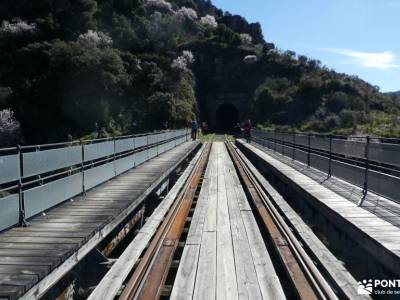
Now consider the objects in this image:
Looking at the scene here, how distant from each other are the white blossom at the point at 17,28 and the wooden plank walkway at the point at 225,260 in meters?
74.4

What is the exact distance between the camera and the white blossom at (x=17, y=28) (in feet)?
243

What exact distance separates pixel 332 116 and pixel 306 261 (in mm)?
58477

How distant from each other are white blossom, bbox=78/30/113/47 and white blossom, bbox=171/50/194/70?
38.3ft

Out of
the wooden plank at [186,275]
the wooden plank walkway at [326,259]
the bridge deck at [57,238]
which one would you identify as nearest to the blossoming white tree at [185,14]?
the bridge deck at [57,238]

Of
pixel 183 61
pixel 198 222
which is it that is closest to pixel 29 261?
pixel 198 222

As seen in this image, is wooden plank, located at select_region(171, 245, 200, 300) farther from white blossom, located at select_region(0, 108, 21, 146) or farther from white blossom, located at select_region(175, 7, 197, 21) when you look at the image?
white blossom, located at select_region(175, 7, 197, 21)

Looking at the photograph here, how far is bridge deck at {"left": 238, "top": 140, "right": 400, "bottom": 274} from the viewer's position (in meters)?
5.64

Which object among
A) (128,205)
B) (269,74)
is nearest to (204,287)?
(128,205)

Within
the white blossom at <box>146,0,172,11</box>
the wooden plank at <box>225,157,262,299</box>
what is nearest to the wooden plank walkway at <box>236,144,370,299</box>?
the wooden plank at <box>225,157,262,299</box>

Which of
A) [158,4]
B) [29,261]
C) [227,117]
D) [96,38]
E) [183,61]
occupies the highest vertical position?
[158,4]

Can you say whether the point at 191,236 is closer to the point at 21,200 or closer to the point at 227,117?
the point at 21,200

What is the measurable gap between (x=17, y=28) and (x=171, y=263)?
78014 millimetres

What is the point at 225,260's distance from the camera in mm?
5992

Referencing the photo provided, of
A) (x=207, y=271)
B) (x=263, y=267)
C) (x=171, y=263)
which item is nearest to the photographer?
(x=207, y=271)
